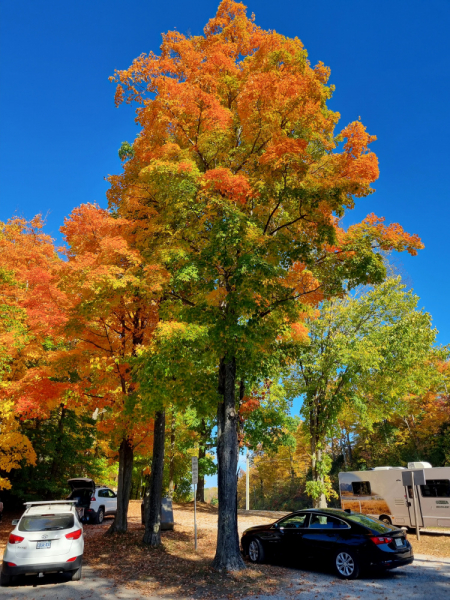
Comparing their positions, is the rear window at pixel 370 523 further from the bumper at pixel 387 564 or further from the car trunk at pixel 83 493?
the car trunk at pixel 83 493

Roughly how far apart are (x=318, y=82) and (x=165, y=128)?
14.0ft

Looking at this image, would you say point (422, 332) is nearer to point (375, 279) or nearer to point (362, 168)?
point (375, 279)

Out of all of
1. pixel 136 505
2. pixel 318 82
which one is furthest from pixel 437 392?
pixel 318 82

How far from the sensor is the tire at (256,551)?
10.2m

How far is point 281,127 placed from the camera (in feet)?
32.9

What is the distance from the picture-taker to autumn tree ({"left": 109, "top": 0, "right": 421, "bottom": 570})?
30.0 ft

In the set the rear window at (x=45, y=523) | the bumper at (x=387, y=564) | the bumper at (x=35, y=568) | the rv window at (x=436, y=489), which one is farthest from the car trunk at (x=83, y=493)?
the bumper at (x=387, y=564)

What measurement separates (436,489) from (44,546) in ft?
48.0

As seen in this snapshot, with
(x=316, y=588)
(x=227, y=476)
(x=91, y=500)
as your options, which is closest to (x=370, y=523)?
(x=316, y=588)

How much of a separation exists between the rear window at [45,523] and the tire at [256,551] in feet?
15.3

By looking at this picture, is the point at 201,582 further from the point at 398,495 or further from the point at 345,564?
the point at 398,495

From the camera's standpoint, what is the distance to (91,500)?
19.5m

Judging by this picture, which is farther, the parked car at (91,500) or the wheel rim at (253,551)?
the parked car at (91,500)

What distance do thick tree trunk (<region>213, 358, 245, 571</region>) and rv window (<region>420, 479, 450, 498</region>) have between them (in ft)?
35.3
